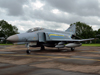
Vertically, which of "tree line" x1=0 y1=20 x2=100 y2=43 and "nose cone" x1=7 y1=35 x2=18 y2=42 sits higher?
"tree line" x1=0 y1=20 x2=100 y2=43

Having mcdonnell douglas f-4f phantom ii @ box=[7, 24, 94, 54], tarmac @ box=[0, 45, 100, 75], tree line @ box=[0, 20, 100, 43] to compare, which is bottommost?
tarmac @ box=[0, 45, 100, 75]

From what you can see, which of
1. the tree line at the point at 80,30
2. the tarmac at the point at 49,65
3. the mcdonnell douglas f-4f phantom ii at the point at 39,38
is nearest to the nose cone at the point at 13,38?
the mcdonnell douglas f-4f phantom ii at the point at 39,38

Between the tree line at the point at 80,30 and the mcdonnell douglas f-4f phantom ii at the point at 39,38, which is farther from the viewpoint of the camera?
the tree line at the point at 80,30

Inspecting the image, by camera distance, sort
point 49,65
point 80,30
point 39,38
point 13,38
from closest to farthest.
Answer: point 49,65
point 13,38
point 39,38
point 80,30

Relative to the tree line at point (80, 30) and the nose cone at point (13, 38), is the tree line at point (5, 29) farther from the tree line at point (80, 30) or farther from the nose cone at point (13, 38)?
the nose cone at point (13, 38)

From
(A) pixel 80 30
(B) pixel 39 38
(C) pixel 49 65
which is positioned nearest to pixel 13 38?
(B) pixel 39 38

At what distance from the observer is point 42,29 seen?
14398mm

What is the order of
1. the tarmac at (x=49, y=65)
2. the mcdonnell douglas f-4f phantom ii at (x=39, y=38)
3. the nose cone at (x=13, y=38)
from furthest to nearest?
the mcdonnell douglas f-4f phantom ii at (x=39, y=38) → the nose cone at (x=13, y=38) → the tarmac at (x=49, y=65)

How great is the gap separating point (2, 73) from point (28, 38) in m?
8.05

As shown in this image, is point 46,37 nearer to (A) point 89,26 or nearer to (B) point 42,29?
(B) point 42,29

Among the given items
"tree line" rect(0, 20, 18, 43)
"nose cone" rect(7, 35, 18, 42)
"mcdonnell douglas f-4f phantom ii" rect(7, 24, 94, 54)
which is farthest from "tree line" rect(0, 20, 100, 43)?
"nose cone" rect(7, 35, 18, 42)

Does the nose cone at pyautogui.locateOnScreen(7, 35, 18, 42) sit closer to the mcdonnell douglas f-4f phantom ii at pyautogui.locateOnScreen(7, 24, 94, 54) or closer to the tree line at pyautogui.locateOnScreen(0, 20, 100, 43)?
the mcdonnell douglas f-4f phantom ii at pyautogui.locateOnScreen(7, 24, 94, 54)

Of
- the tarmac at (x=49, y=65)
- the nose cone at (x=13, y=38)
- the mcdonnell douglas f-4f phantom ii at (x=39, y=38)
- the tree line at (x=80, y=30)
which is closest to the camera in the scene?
the tarmac at (x=49, y=65)

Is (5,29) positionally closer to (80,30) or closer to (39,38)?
(80,30)
